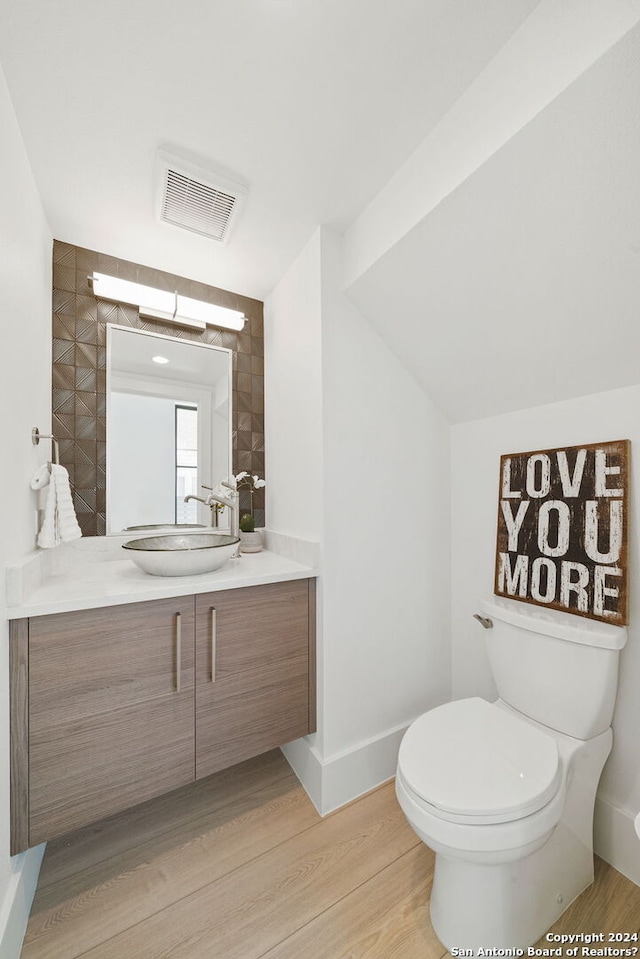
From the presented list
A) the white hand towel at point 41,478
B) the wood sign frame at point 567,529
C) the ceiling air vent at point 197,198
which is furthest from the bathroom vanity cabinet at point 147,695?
the ceiling air vent at point 197,198

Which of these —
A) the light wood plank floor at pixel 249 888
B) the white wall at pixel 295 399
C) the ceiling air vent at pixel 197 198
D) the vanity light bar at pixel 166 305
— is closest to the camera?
the light wood plank floor at pixel 249 888

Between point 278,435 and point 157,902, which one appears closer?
point 157,902

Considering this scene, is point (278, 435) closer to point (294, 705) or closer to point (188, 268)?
point (188, 268)

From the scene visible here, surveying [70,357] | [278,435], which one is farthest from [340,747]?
[70,357]

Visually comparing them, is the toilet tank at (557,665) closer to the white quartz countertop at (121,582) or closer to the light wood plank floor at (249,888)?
the light wood plank floor at (249,888)

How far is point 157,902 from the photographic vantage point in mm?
1157

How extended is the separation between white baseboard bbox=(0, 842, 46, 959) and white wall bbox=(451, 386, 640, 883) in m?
1.66

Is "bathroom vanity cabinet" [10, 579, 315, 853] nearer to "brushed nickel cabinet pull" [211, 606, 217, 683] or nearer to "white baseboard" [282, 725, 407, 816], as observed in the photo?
"brushed nickel cabinet pull" [211, 606, 217, 683]

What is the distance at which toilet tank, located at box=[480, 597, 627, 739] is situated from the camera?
1.17 metres

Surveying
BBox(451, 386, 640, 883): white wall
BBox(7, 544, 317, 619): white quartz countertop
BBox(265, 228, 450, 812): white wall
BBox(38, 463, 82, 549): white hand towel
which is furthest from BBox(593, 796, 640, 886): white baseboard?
BBox(38, 463, 82, 549): white hand towel

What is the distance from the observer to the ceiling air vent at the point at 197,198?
1.32 meters

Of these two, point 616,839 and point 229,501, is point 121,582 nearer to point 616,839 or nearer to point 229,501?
point 229,501

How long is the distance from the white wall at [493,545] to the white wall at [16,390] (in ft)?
5.47

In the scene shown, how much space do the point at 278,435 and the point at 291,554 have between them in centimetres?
59
